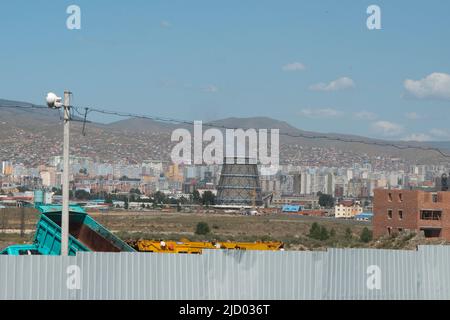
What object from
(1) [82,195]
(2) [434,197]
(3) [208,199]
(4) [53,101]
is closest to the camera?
(4) [53,101]

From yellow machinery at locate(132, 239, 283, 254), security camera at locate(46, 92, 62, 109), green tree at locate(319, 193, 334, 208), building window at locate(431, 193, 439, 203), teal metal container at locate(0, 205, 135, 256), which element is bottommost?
green tree at locate(319, 193, 334, 208)

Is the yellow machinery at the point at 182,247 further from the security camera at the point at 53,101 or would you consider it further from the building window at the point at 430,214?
the building window at the point at 430,214

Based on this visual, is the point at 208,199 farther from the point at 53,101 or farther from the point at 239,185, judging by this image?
the point at 53,101

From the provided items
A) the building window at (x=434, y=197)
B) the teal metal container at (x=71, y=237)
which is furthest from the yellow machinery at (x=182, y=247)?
the building window at (x=434, y=197)

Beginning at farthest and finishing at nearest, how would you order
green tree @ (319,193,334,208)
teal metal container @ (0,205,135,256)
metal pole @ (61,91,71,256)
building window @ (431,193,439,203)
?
green tree @ (319,193,334,208) < building window @ (431,193,439,203) < teal metal container @ (0,205,135,256) < metal pole @ (61,91,71,256)

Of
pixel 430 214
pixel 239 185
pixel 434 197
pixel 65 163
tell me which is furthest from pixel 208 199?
pixel 65 163

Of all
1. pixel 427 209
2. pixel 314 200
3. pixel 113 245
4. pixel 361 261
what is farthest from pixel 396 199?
pixel 314 200

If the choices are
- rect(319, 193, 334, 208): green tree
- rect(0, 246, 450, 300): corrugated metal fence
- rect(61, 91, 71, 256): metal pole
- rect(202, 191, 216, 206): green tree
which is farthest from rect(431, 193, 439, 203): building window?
rect(319, 193, 334, 208): green tree

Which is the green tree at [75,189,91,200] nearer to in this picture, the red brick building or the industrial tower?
the industrial tower
